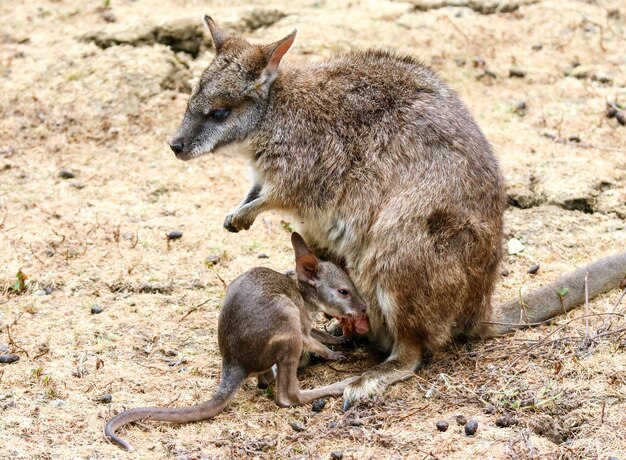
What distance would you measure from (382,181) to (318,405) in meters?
1.39

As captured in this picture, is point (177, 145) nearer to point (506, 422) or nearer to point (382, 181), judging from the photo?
point (382, 181)

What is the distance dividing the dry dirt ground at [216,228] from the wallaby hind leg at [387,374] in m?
0.08

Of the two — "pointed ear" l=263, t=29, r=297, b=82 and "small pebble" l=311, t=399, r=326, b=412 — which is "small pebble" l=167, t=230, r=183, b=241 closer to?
"pointed ear" l=263, t=29, r=297, b=82

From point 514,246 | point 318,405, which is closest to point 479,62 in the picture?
point 514,246

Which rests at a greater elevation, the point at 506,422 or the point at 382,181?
the point at 382,181

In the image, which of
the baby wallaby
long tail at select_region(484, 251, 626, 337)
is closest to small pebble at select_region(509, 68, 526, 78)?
long tail at select_region(484, 251, 626, 337)

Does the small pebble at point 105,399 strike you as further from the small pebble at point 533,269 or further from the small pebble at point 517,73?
the small pebble at point 517,73

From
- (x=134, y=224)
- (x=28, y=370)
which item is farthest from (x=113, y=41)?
(x=28, y=370)

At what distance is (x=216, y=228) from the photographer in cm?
726

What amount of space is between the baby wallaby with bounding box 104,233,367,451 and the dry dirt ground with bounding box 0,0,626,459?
104 mm

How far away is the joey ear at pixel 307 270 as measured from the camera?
18.0 ft

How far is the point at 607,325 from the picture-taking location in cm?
550

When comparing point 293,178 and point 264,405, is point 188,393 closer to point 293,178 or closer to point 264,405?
point 264,405

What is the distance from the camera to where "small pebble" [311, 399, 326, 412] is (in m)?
5.11
